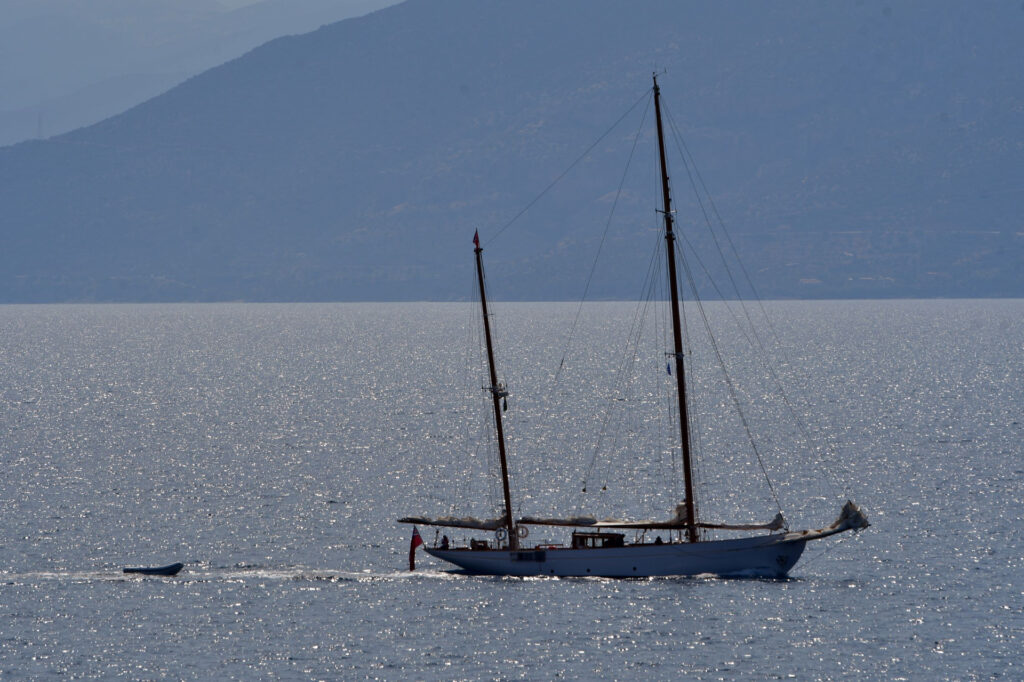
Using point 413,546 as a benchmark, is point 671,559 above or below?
below

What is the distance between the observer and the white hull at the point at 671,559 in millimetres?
73500

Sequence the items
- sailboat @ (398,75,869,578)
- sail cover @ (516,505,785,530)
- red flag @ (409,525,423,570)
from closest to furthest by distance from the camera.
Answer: sailboat @ (398,75,869,578)
sail cover @ (516,505,785,530)
red flag @ (409,525,423,570)

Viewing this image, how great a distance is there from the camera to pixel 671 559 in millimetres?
73562

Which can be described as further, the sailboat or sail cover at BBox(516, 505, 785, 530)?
sail cover at BBox(516, 505, 785, 530)

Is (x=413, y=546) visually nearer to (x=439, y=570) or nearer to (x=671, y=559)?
(x=439, y=570)

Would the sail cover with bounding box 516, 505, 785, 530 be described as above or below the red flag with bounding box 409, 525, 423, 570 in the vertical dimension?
above

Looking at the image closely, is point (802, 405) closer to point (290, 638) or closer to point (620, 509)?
point (620, 509)

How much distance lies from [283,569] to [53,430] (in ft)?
236

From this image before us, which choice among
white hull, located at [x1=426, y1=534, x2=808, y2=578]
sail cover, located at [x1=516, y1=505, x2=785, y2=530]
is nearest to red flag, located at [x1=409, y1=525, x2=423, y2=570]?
white hull, located at [x1=426, y1=534, x2=808, y2=578]

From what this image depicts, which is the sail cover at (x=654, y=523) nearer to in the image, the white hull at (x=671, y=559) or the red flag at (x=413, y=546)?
the white hull at (x=671, y=559)

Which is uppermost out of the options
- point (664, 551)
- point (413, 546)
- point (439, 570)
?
point (413, 546)

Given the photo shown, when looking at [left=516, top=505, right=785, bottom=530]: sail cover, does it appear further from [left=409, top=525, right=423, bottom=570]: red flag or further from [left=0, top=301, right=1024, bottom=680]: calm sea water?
[left=409, top=525, right=423, bottom=570]: red flag

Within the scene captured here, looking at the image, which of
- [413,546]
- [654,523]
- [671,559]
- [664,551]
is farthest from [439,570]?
[671,559]

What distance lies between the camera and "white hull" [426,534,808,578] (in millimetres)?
73500
